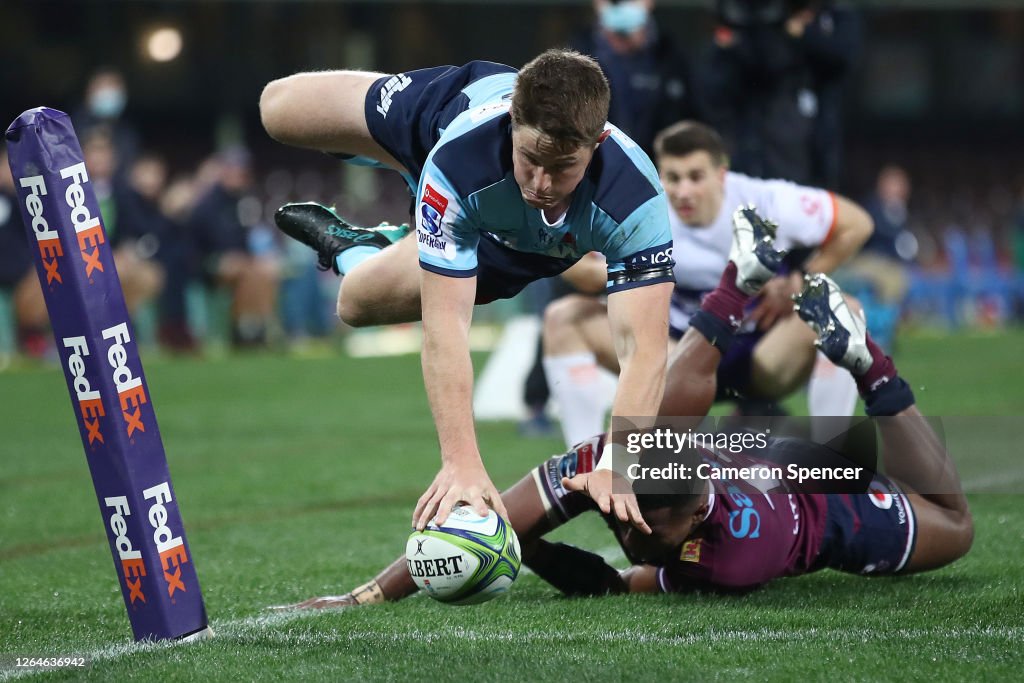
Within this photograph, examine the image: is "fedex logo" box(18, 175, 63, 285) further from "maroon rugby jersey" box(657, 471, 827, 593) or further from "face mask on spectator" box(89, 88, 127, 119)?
"face mask on spectator" box(89, 88, 127, 119)

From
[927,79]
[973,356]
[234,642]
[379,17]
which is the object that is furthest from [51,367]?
[927,79]

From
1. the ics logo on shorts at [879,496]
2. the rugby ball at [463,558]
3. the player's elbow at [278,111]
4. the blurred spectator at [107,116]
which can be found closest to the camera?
the rugby ball at [463,558]

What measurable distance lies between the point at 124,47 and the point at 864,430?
72.5 feet

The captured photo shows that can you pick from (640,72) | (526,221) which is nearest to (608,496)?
(526,221)

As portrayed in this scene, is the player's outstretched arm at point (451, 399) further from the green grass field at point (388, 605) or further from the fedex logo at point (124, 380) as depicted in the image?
the fedex logo at point (124, 380)

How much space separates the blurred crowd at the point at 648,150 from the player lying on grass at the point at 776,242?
6.08 feet

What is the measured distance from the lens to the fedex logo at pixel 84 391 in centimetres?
356

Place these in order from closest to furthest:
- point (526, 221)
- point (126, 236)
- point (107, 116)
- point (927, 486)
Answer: point (526, 221)
point (927, 486)
point (126, 236)
point (107, 116)

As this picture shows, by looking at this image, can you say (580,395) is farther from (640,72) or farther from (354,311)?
(640,72)

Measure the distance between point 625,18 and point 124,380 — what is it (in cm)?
578

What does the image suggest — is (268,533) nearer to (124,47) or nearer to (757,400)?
(757,400)

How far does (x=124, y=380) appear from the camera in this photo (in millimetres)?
3584

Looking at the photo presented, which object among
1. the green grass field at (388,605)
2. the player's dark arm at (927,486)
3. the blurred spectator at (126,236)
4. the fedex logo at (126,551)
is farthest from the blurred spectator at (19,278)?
the fedex logo at (126,551)

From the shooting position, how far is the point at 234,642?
11.9ft
